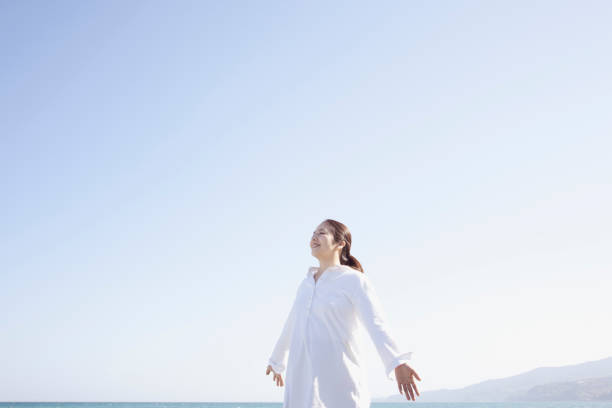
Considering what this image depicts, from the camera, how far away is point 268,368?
151 inches

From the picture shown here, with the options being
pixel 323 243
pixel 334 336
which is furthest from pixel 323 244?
pixel 334 336

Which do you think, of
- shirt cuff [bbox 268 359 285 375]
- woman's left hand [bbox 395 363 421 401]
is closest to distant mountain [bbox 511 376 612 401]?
shirt cuff [bbox 268 359 285 375]

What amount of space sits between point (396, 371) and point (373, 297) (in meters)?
0.49

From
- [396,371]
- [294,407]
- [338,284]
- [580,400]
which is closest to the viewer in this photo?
[396,371]

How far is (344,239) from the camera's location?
146 inches

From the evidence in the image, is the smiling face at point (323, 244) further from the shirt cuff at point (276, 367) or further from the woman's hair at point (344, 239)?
the shirt cuff at point (276, 367)

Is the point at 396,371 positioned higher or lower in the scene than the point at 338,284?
lower

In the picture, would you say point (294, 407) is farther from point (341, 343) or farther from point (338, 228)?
point (338, 228)

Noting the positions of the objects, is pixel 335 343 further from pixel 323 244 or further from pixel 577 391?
pixel 577 391

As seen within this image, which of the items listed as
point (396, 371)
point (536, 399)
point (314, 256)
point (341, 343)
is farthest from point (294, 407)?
point (536, 399)

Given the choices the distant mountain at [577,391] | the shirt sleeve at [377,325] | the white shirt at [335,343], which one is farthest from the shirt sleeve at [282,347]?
the distant mountain at [577,391]

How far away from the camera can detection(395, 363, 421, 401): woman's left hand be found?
282 cm

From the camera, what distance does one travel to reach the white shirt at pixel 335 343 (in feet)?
10.0

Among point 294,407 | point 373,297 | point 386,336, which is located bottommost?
point 294,407
